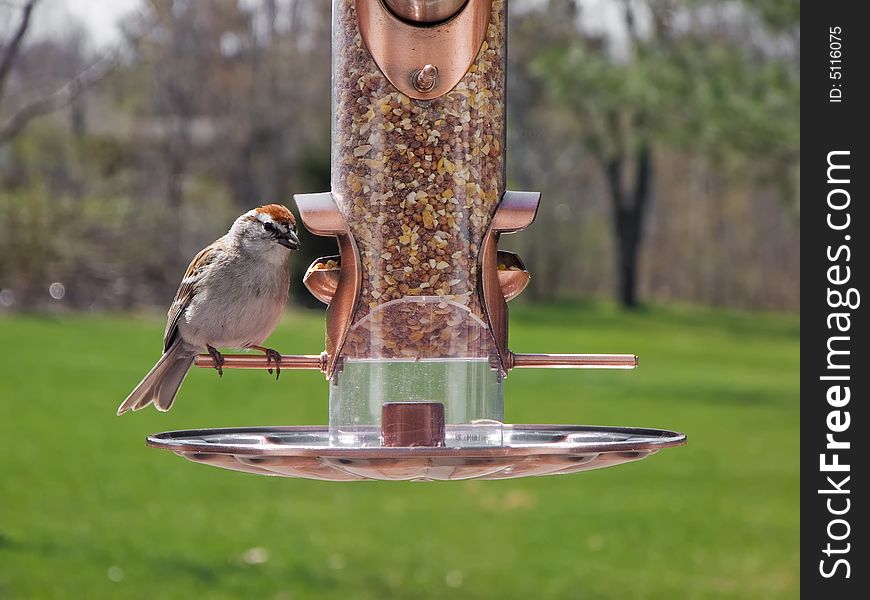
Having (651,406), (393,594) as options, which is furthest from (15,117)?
(651,406)

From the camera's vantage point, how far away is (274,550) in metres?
9.60

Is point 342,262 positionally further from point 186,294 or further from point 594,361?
point 594,361

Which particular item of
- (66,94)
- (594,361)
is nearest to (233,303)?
(594,361)

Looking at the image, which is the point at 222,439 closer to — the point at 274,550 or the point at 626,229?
the point at 274,550

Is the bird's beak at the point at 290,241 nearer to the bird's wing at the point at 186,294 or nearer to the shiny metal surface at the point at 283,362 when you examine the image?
the bird's wing at the point at 186,294

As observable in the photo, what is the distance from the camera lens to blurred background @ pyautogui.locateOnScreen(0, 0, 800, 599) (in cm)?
935

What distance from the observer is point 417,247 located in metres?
3.31

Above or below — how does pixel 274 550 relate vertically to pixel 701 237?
below

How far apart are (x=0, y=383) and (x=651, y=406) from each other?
8171mm

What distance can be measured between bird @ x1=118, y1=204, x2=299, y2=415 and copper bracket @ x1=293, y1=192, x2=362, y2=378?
0.23 meters

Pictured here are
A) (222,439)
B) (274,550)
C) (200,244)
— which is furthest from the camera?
(200,244)

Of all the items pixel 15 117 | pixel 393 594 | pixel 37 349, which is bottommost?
pixel 393 594

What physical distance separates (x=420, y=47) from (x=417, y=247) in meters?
0.48

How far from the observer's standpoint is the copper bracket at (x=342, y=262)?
3307mm
